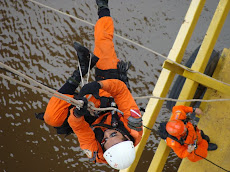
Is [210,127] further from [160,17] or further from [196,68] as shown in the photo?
[160,17]

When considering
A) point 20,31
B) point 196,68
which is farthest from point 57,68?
point 196,68

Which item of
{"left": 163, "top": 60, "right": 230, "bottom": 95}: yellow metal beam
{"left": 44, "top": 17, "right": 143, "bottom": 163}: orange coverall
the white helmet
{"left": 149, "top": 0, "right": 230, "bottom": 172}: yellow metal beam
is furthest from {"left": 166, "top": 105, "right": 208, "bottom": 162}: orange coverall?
the white helmet

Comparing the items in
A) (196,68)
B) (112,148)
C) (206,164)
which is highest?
(196,68)

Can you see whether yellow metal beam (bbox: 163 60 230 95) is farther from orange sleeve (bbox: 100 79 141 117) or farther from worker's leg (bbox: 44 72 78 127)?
worker's leg (bbox: 44 72 78 127)

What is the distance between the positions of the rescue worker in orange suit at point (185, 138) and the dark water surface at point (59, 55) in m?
0.74

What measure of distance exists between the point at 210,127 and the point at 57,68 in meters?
1.79

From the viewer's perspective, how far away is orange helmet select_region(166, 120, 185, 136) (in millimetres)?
1921

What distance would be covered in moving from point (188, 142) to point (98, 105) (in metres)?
0.88

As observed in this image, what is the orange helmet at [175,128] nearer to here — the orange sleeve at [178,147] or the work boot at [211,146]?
the orange sleeve at [178,147]

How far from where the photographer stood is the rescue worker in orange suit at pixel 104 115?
1452 millimetres

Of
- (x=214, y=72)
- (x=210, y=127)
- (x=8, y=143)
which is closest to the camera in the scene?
(x=210, y=127)

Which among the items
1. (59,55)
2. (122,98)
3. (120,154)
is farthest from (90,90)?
(59,55)

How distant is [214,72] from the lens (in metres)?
2.36

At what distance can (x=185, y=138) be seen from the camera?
2.01m
